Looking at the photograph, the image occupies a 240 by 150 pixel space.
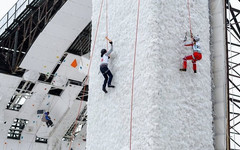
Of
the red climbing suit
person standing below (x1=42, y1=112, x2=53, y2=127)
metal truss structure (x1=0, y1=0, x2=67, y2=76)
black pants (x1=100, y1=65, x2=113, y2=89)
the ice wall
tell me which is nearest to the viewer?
the ice wall

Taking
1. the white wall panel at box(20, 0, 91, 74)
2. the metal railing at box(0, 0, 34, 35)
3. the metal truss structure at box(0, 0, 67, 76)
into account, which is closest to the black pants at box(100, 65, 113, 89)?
the white wall panel at box(20, 0, 91, 74)

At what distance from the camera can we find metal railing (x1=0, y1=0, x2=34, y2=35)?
24.0m

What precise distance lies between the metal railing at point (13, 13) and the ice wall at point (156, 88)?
13613 millimetres

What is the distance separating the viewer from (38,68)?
2581 cm

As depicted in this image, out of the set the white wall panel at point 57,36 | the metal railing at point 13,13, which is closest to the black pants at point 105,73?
the white wall panel at point 57,36

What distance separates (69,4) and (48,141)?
12786mm

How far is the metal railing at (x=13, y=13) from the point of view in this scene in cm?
2397

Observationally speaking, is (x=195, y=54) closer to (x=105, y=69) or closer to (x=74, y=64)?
(x=105, y=69)

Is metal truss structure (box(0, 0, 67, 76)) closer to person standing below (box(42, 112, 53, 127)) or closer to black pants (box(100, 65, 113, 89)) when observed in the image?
person standing below (box(42, 112, 53, 127))

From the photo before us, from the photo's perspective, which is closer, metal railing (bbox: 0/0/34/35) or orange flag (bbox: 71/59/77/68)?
metal railing (bbox: 0/0/34/35)

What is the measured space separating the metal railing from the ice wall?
44.7 feet

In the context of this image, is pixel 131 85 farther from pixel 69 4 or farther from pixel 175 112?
pixel 69 4

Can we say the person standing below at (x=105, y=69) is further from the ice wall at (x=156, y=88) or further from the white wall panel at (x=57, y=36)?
the white wall panel at (x=57, y=36)

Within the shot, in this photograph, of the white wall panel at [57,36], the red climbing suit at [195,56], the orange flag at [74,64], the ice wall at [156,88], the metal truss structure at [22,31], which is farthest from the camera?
the orange flag at [74,64]
